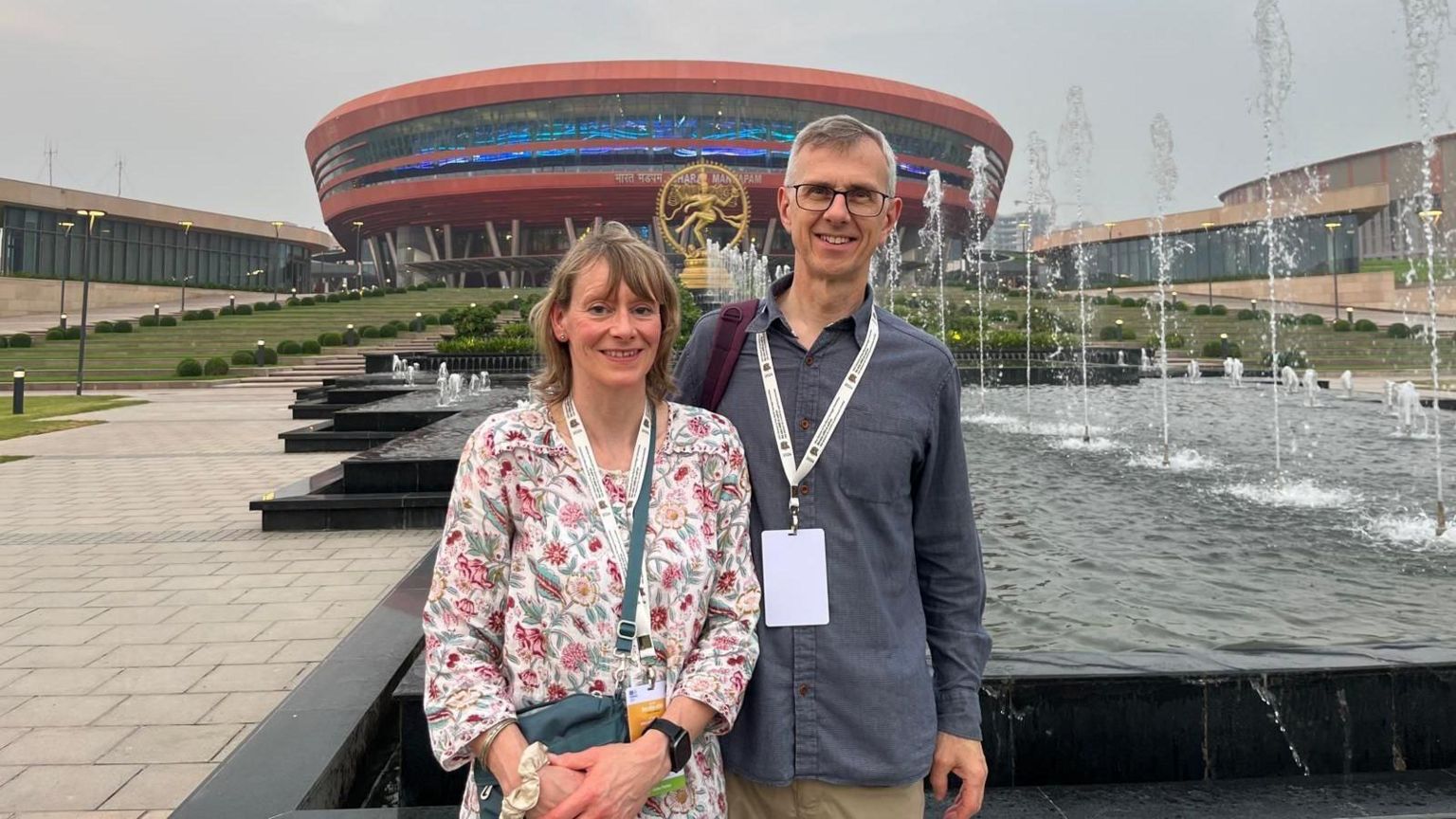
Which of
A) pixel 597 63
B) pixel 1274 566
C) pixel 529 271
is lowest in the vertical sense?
pixel 1274 566

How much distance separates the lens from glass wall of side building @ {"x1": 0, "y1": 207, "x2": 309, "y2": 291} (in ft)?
196

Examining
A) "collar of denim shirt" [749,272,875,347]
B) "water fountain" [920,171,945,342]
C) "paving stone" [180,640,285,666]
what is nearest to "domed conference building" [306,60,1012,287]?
"water fountain" [920,171,945,342]

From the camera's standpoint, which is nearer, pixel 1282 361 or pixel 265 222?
pixel 1282 361

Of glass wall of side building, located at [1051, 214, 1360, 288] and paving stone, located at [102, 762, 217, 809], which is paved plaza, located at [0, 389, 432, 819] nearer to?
paving stone, located at [102, 762, 217, 809]

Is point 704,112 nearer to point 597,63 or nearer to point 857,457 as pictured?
point 597,63

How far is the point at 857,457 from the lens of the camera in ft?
5.79

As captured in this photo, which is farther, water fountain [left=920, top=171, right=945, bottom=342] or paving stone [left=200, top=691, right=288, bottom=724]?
water fountain [left=920, top=171, right=945, bottom=342]

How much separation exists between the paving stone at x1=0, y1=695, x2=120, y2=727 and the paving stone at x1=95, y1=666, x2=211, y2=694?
103mm

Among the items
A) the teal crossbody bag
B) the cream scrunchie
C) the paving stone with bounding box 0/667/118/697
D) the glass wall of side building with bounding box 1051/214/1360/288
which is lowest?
the paving stone with bounding box 0/667/118/697

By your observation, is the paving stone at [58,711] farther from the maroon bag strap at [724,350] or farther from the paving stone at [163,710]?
the maroon bag strap at [724,350]

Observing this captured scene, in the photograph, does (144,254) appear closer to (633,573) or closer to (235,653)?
(235,653)

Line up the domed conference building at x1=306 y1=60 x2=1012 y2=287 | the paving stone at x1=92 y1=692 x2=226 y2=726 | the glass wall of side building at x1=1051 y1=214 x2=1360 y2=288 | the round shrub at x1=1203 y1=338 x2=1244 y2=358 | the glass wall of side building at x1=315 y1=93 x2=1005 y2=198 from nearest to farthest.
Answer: the paving stone at x1=92 y1=692 x2=226 y2=726 < the round shrub at x1=1203 y1=338 x2=1244 y2=358 < the domed conference building at x1=306 y1=60 x2=1012 y2=287 < the glass wall of side building at x1=315 y1=93 x2=1005 y2=198 < the glass wall of side building at x1=1051 y1=214 x2=1360 y2=288

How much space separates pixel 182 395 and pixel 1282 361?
121 feet

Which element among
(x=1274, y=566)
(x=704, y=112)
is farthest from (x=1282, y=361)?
(x=704, y=112)
